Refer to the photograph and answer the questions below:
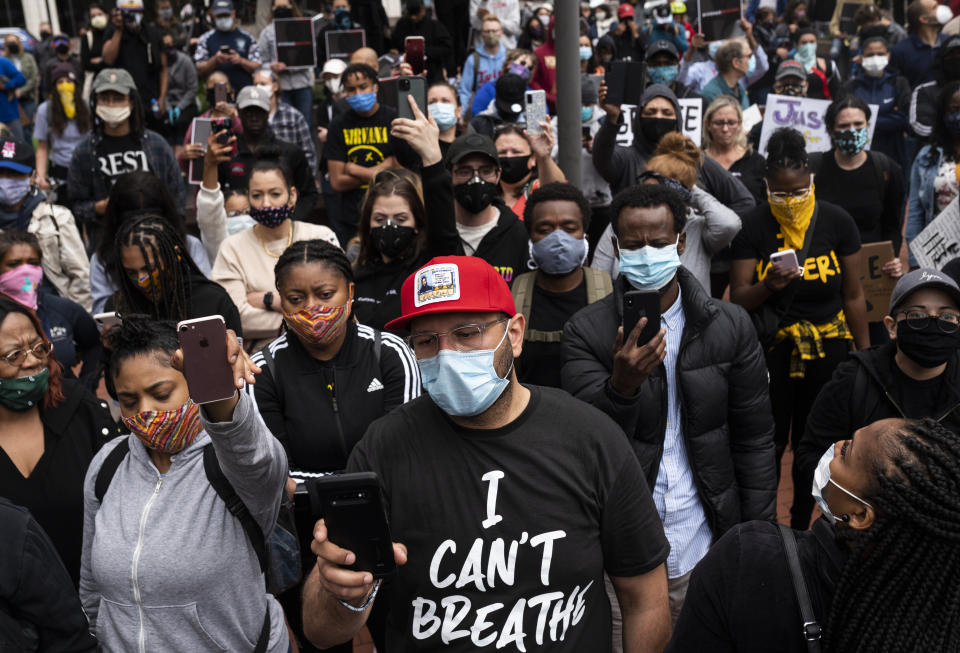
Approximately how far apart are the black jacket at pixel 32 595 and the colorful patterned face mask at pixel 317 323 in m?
1.28

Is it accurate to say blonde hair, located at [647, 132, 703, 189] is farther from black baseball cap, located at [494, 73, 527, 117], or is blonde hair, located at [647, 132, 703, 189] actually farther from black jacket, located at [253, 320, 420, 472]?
black baseball cap, located at [494, 73, 527, 117]

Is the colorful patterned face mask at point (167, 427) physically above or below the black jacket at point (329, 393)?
above

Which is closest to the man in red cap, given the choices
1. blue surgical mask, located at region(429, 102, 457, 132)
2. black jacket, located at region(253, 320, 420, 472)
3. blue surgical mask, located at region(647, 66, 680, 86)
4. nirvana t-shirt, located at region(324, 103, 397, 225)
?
black jacket, located at region(253, 320, 420, 472)

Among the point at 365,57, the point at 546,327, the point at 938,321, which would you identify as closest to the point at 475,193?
the point at 546,327

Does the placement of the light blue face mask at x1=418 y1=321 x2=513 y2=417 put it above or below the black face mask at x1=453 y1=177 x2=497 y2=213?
below

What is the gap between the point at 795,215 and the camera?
4809 mm

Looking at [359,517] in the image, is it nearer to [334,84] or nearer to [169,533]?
[169,533]

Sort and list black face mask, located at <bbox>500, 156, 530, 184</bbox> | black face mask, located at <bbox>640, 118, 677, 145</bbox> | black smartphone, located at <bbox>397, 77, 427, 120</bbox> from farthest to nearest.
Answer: black face mask, located at <bbox>640, 118, 677, 145</bbox>
black face mask, located at <bbox>500, 156, 530, 184</bbox>
black smartphone, located at <bbox>397, 77, 427, 120</bbox>

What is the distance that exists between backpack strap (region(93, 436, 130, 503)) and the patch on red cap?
1220 millimetres

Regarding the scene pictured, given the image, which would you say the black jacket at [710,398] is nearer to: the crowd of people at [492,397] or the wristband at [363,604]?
the crowd of people at [492,397]

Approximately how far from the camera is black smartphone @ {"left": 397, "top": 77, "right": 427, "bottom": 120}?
4.42m

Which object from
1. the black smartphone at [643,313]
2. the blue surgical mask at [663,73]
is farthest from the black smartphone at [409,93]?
the blue surgical mask at [663,73]

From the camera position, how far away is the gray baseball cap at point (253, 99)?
7.43m

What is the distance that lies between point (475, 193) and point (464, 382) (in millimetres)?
2628
